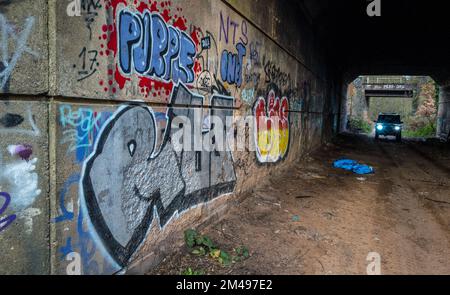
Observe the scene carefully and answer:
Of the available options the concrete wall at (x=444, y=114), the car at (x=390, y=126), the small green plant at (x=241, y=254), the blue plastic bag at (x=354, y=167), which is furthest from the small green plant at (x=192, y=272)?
the concrete wall at (x=444, y=114)

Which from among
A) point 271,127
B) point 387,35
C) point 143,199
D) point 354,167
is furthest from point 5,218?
point 387,35

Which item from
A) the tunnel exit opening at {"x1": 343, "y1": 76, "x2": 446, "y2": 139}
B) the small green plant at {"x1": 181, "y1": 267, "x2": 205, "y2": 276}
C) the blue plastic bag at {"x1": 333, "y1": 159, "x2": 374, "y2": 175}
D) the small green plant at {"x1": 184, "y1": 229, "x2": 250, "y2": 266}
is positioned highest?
the tunnel exit opening at {"x1": 343, "y1": 76, "x2": 446, "y2": 139}

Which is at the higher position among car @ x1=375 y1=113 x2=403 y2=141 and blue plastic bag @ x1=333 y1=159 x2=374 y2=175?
car @ x1=375 y1=113 x2=403 y2=141

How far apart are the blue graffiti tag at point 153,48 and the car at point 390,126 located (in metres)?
21.8

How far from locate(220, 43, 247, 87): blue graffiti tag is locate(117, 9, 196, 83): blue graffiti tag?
3.14ft

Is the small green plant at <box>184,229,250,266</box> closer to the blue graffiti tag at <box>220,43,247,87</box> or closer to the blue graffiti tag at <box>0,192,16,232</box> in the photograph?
the blue graffiti tag at <box>0,192,16,232</box>

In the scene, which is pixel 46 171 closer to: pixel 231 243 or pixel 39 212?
pixel 39 212

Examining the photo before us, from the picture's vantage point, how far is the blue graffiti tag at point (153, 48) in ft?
10.0

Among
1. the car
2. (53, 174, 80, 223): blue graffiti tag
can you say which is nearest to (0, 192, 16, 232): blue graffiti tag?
(53, 174, 80, 223): blue graffiti tag

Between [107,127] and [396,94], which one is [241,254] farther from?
[396,94]

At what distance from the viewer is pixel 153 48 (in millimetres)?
3439

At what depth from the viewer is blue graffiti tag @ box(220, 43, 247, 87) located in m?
5.12
